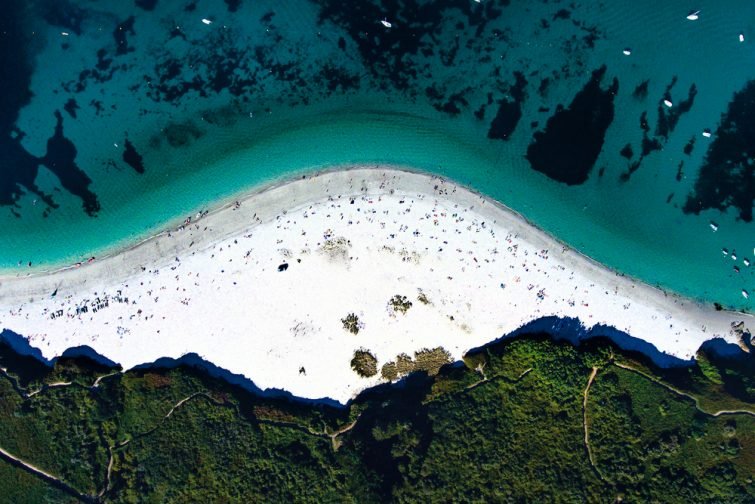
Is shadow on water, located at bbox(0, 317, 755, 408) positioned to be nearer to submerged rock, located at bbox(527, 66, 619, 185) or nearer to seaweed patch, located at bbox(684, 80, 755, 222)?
seaweed patch, located at bbox(684, 80, 755, 222)

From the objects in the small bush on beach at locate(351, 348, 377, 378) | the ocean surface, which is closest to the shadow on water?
the small bush on beach at locate(351, 348, 377, 378)

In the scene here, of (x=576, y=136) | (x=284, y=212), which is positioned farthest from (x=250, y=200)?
(x=576, y=136)

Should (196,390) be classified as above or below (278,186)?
below

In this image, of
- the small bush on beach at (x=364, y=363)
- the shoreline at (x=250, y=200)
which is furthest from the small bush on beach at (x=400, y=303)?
the shoreline at (x=250, y=200)

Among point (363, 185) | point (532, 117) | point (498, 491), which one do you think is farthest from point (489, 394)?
point (532, 117)

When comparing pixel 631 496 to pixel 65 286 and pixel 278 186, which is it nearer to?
pixel 278 186

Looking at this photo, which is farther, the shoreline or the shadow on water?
the shoreline
